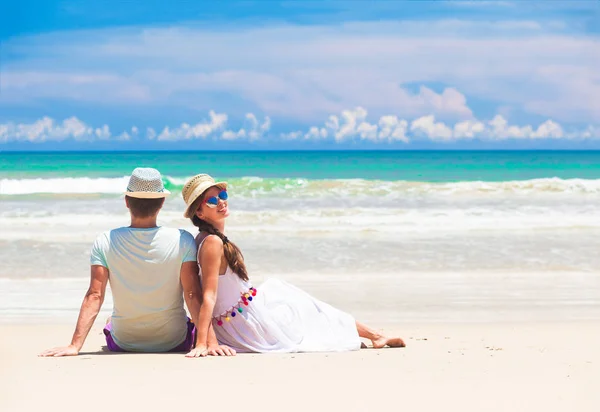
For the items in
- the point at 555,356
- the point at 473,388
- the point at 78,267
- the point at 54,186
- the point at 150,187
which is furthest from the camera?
the point at 54,186

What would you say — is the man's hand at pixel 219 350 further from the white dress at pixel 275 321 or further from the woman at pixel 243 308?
the white dress at pixel 275 321

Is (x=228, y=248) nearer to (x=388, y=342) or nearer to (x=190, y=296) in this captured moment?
(x=190, y=296)

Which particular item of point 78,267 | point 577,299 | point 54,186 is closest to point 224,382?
point 577,299

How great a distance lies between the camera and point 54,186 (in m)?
26.4

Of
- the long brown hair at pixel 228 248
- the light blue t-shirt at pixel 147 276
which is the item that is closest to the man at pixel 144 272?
the light blue t-shirt at pixel 147 276

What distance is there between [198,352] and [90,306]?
63cm

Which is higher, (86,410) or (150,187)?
(150,187)

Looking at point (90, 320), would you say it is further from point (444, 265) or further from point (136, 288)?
point (444, 265)

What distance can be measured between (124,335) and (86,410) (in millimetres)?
1276

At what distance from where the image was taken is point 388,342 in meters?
4.71

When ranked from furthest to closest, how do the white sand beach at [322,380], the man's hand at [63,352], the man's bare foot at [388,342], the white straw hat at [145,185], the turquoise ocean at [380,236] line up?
the turquoise ocean at [380,236]
the man's bare foot at [388,342]
the man's hand at [63,352]
the white straw hat at [145,185]
the white sand beach at [322,380]

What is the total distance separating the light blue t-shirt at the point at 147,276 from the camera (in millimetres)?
4199

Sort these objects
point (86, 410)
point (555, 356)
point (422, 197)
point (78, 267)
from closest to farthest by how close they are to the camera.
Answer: point (86, 410)
point (555, 356)
point (78, 267)
point (422, 197)

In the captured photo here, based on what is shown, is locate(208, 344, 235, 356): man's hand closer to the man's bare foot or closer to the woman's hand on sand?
the woman's hand on sand
